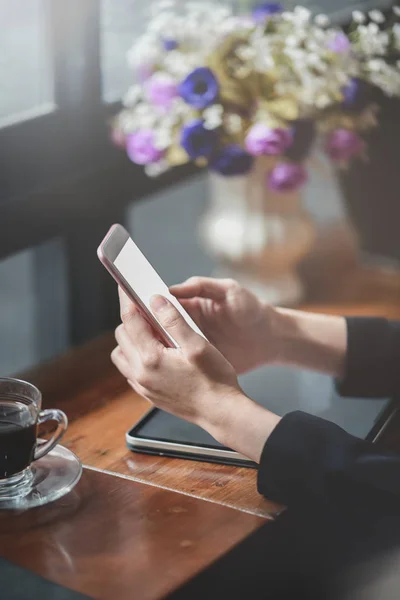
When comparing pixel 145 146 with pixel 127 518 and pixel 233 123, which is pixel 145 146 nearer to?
pixel 233 123

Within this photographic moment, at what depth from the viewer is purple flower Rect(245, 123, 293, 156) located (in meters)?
1.49

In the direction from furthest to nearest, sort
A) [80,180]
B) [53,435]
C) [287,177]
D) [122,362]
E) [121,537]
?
1. [80,180]
2. [287,177]
3. [122,362]
4. [53,435]
5. [121,537]

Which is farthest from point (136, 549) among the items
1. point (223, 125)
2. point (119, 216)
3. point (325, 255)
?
point (325, 255)

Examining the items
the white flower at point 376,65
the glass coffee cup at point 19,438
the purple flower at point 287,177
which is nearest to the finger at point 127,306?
the glass coffee cup at point 19,438

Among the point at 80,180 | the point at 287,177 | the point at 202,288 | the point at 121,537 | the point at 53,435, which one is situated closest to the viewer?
the point at 121,537

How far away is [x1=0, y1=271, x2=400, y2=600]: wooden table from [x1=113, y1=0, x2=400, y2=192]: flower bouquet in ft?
1.69

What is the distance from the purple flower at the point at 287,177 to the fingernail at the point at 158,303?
67 centimetres

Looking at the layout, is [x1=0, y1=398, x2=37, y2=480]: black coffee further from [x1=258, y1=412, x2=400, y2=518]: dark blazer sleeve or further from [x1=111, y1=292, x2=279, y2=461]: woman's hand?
[x1=258, y1=412, x2=400, y2=518]: dark blazer sleeve

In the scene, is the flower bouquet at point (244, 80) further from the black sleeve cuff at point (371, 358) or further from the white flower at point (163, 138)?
the black sleeve cuff at point (371, 358)

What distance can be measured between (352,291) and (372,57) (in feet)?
1.38

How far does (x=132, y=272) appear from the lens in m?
1.04

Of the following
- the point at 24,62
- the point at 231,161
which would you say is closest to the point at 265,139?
the point at 231,161

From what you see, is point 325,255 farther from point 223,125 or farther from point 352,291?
point 223,125

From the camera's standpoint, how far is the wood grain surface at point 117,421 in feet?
3.34
